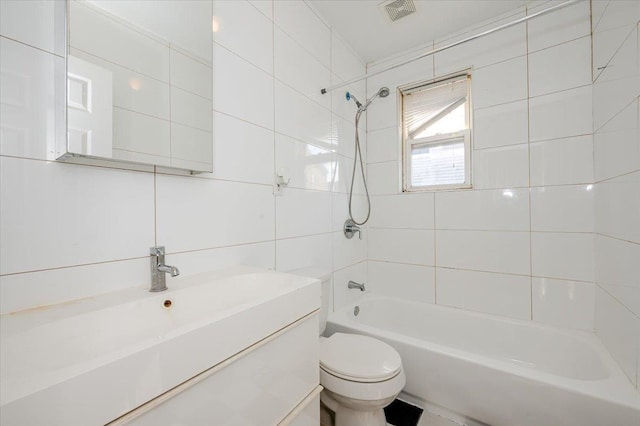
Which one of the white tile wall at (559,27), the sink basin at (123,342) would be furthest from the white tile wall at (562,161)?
the sink basin at (123,342)

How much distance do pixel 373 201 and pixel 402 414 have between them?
1536mm

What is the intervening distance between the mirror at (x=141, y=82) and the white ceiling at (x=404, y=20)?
107 centimetres

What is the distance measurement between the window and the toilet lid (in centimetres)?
135

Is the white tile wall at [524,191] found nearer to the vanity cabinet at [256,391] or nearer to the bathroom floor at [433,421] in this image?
the bathroom floor at [433,421]

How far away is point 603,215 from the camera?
1417 mm

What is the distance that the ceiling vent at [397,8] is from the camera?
1.65 meters

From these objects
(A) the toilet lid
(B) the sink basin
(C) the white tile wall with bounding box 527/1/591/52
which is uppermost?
(C) the white tile wall with bounding box 527/1/591/52

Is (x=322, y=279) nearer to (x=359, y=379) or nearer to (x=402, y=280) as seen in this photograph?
(x=359, y=379)

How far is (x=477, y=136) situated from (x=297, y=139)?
4.37 ft

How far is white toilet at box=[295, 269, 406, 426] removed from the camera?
111 cm

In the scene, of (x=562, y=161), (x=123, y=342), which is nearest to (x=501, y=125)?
(x=562, y=161)

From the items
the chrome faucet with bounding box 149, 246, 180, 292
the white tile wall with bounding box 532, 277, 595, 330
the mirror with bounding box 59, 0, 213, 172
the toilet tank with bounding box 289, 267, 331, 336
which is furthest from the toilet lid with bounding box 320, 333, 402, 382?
the white tile wall with bounding box 532, 277, 595, 330

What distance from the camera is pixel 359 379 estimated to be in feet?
3.66

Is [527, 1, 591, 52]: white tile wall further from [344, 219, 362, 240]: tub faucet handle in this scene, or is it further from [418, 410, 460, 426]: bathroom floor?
[418, 410, 460, 426]: bathroom floor
